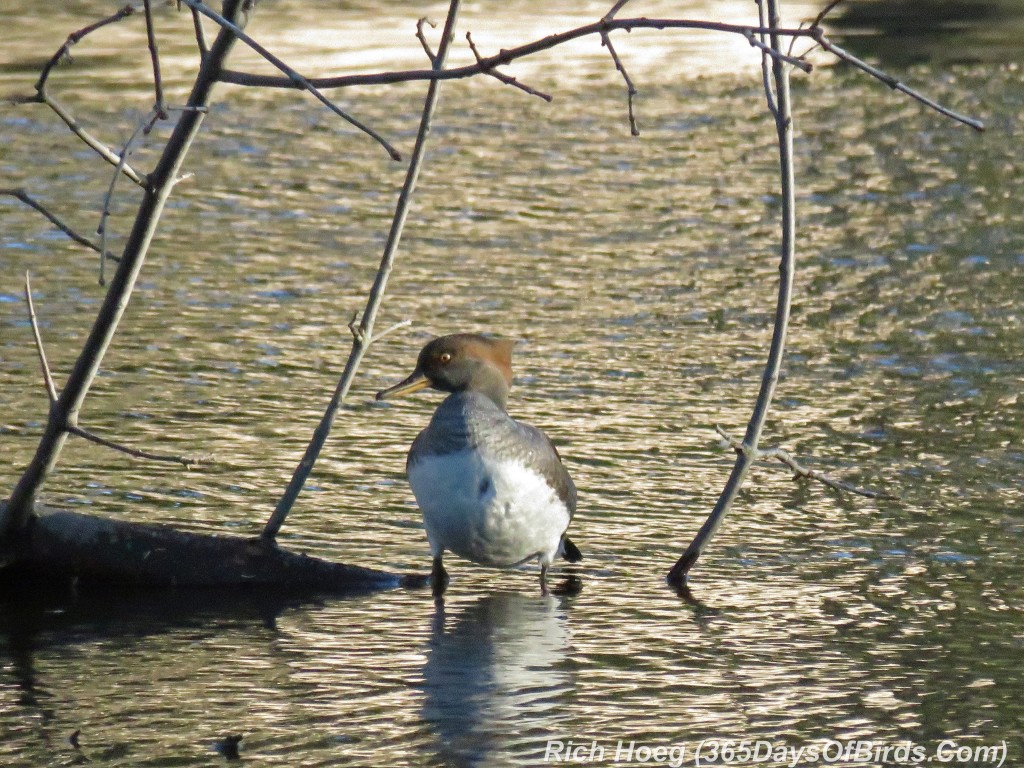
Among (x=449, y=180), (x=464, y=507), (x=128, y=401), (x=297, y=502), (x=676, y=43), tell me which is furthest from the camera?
(x=676, y=43)

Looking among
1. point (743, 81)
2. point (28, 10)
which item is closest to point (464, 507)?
point (743, 81)

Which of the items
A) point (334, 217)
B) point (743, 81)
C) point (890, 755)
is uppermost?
point (743, 81)

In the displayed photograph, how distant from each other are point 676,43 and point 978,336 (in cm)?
1326

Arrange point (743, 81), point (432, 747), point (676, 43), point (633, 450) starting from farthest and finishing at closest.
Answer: point (676, 43) → point (743, 81) → point (633, 450) → point (432, 747)

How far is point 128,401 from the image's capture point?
903cm

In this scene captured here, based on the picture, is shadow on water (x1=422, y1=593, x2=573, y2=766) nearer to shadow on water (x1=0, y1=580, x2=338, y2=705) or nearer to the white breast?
the white breast

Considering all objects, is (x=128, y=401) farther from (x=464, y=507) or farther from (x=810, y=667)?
(x=810, y=667)

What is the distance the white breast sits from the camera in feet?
21.4

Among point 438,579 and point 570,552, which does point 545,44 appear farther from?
point 570,552

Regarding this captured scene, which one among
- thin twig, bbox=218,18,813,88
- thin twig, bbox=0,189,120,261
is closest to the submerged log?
thin twig, bbox=0,189,120,261

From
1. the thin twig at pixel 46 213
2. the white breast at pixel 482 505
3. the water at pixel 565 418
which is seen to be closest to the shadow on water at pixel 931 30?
the water at pixel 565 418

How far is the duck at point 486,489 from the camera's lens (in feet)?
21.5

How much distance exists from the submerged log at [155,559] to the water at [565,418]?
A: 0.38 feet

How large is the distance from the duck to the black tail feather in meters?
0.08
